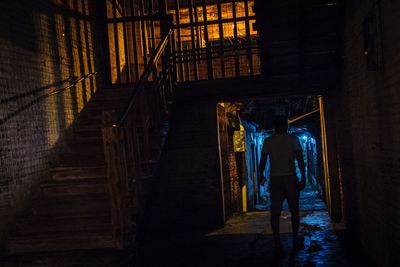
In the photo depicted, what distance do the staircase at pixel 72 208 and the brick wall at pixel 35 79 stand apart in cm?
28

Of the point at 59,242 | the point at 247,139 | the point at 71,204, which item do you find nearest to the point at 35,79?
the point at 71,204

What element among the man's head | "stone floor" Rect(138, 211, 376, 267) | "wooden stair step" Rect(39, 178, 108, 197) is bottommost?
"stone floor" Rect(138, 211, 376, 267)

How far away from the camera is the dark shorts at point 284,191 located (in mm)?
6609

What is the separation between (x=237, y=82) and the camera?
8.84 m

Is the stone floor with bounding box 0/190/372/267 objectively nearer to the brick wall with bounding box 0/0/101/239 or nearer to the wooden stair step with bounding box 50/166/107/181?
the brick wall with bounding box 0/0/101/239

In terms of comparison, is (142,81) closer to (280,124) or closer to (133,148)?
(133,148)

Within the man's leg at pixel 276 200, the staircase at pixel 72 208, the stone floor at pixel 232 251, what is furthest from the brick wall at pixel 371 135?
the staircase at pixel 72 208

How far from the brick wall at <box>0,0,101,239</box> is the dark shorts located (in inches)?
147

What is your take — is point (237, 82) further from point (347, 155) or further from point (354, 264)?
point (354, 264)

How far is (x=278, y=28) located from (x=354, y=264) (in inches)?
161

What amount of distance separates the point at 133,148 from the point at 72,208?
128cm

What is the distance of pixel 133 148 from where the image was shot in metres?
6.45

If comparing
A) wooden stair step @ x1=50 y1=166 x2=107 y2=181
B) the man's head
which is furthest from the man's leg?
wooden stair step @ x1=50 y1=166 x2=107 y2=181

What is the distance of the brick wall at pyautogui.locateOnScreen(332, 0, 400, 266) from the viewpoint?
15.5 feet
